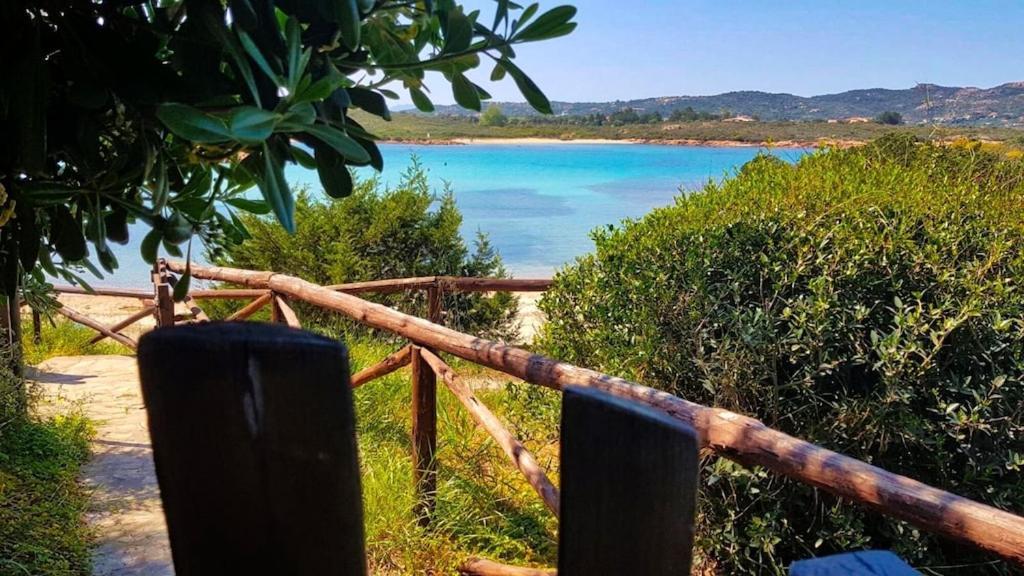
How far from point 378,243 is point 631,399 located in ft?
23.2

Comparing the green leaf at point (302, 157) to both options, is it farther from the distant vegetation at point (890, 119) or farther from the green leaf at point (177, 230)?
the distant vegetation at point (890, 119)

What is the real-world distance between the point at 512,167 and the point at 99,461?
63385 mm

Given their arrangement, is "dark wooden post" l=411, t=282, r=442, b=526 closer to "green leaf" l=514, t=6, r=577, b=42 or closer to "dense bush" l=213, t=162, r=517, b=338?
"green leaf" l=514, t=6, r=577, b=42

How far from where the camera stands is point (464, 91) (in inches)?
43.6

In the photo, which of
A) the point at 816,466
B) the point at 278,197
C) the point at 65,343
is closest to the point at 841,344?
the point at 816,466

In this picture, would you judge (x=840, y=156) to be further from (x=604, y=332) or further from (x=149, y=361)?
(x=149, y=361)

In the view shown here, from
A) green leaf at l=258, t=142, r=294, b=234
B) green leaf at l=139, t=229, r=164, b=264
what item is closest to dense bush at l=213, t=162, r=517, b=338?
green leaf at l=139, t=229, r=164, b=264

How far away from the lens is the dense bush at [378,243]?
295 inches

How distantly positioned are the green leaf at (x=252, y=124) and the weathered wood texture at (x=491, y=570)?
2156 millimetres

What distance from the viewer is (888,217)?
113 inches

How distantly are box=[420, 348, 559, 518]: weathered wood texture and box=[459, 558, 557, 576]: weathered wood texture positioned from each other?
0.20m

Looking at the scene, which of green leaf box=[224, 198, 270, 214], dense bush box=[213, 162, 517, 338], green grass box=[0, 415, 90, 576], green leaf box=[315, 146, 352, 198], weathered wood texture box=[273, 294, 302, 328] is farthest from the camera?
dense bush box=[213, 162, 517, 338]

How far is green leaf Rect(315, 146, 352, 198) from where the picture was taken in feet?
2.93

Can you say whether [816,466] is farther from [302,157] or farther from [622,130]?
[622,130]
